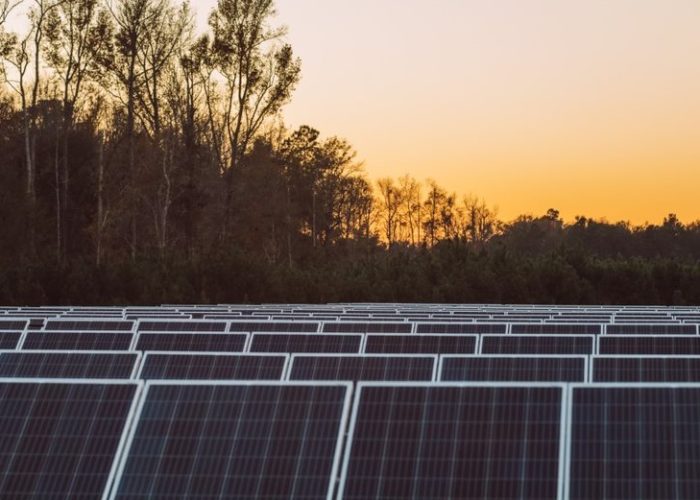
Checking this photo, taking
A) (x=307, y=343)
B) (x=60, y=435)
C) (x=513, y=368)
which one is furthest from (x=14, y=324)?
(x=60, y=435)

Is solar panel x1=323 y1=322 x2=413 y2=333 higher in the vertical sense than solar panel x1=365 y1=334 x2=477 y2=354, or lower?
higher

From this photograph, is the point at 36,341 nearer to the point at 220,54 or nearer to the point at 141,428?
the point at 141,428

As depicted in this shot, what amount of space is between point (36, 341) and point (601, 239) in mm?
85416

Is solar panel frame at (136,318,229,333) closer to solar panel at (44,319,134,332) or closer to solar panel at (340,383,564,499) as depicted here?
solar panel at (44,319,134,332)

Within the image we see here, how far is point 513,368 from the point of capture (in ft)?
42.9

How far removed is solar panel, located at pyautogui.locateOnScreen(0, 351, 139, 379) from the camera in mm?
13945

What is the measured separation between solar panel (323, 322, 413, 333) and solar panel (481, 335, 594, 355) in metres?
2.53

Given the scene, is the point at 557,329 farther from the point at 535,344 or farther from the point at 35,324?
the point at 35,324

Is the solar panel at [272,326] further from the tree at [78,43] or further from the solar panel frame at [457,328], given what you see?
the tree at [78,43]

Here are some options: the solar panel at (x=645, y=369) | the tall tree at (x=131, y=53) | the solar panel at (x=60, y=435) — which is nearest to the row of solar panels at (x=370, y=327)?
the solar panel at (x=645, y=369)

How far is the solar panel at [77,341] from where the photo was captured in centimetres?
1777

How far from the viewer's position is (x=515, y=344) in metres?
16.5

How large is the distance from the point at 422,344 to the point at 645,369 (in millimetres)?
4781

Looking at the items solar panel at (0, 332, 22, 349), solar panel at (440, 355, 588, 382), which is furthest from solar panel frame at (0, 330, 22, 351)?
solar panel at (440, 355, 588, 382)
